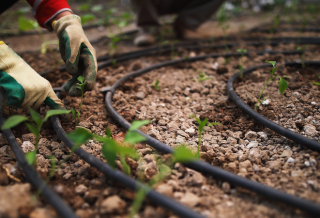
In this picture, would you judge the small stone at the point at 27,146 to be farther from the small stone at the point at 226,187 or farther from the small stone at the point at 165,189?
the small stone at the point at 226,187

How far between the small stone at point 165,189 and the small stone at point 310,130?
0.85m

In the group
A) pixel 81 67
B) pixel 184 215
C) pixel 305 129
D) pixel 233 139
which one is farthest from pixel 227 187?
pixel 81 67

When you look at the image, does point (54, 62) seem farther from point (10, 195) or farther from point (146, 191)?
point (146, 191)

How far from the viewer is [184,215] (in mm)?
690

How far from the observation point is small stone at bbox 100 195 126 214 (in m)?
0.75

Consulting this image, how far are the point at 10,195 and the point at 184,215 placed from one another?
2.07ft

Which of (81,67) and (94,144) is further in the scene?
(81,67)

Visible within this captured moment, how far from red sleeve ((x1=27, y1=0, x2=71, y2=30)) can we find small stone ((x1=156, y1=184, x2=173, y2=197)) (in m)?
1.21

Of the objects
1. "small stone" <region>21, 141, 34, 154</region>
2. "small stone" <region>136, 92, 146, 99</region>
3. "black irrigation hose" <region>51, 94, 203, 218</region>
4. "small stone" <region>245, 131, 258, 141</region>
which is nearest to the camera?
"black irrigation hose" <region>51, 94, 203, 218</region>

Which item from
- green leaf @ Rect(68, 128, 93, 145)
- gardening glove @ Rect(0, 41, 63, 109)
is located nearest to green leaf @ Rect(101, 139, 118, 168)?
green leaf @ Rect(68, 128, 93, 145)

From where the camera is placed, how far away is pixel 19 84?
103 centimetres

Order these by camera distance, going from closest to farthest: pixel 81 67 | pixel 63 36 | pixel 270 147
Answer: pixel 270 147, pixel 63 36, pixel 81 67

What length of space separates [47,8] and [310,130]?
171 centimetres

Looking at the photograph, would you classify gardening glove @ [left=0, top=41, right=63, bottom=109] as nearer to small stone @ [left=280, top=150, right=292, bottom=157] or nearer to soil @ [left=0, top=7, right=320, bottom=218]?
soil @ [left=0, top=7, right=320, bottom=218]
